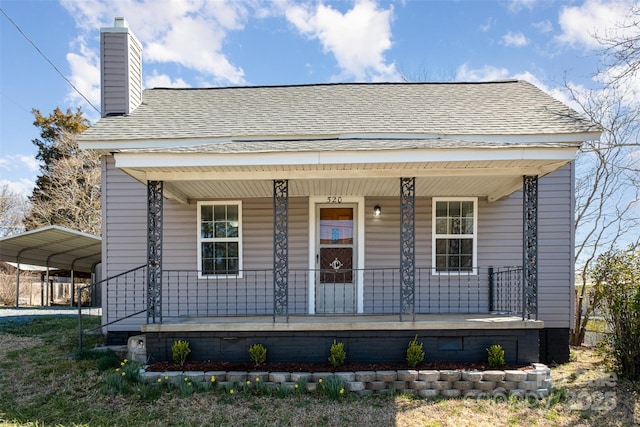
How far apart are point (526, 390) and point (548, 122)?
424cm

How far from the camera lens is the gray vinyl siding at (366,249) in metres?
6.73

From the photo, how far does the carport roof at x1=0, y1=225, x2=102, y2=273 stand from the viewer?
7.92m

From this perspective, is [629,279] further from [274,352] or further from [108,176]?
[108,176]

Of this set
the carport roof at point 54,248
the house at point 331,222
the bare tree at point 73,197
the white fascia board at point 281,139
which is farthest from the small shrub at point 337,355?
the bare tree at point 73,197

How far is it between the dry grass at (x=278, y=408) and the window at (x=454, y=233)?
2380 millimetres

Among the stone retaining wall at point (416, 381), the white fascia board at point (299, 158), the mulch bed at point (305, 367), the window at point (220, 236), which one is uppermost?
the white fascia board at point (299, 158)

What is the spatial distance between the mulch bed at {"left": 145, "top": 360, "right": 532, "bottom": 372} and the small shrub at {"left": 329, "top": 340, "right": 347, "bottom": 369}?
65mm

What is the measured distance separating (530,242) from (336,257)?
123 inches

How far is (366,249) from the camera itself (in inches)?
272

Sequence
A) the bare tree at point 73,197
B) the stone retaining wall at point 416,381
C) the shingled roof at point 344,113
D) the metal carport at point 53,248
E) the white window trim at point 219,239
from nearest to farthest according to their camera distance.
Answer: the stone retaining wall at point 416,381 → the shingled roof at point 344,113 → the white window trim at point 219,239 → the metal carport at point 53,248 → the bare tree at point 73,197

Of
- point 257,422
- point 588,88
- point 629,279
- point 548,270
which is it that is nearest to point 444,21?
point 588,88

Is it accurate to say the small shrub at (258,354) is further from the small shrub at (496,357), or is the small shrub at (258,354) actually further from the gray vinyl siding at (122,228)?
the small shrub at (496,357)

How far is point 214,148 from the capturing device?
5148 mm

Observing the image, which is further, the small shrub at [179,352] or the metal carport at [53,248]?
the metal carport at [53,248]
